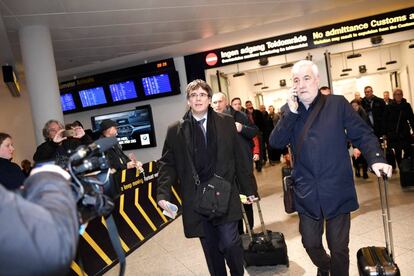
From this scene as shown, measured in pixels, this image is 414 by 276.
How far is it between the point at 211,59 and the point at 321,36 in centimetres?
259

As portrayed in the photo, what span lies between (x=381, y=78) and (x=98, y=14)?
14.2m

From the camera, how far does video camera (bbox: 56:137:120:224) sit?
1.17 meters

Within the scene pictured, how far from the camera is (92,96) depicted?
988 cm

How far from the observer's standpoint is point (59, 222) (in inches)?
37.6

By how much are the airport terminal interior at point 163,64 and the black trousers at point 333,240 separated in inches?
28.1

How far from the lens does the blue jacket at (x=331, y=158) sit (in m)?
2.46

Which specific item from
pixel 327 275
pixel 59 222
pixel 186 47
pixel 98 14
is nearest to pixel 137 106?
pixel 186 47

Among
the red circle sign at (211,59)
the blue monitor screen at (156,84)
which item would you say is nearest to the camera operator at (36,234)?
the red circle sign at (211,59)

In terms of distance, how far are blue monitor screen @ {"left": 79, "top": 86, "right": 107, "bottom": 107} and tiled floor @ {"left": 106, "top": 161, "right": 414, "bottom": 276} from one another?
509 cm

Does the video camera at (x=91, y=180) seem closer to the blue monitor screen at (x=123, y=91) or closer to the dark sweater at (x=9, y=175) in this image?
the dark sweater at (x=9, y=175)

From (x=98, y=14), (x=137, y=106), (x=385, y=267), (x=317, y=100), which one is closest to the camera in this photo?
(x=385, y=267)

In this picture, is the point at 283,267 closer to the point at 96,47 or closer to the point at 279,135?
the point at 279,135

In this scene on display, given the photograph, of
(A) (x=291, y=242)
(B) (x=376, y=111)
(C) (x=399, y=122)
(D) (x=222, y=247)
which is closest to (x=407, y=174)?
(C) (x=399, y=122)

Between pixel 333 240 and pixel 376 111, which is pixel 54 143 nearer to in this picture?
pixel 333 240
